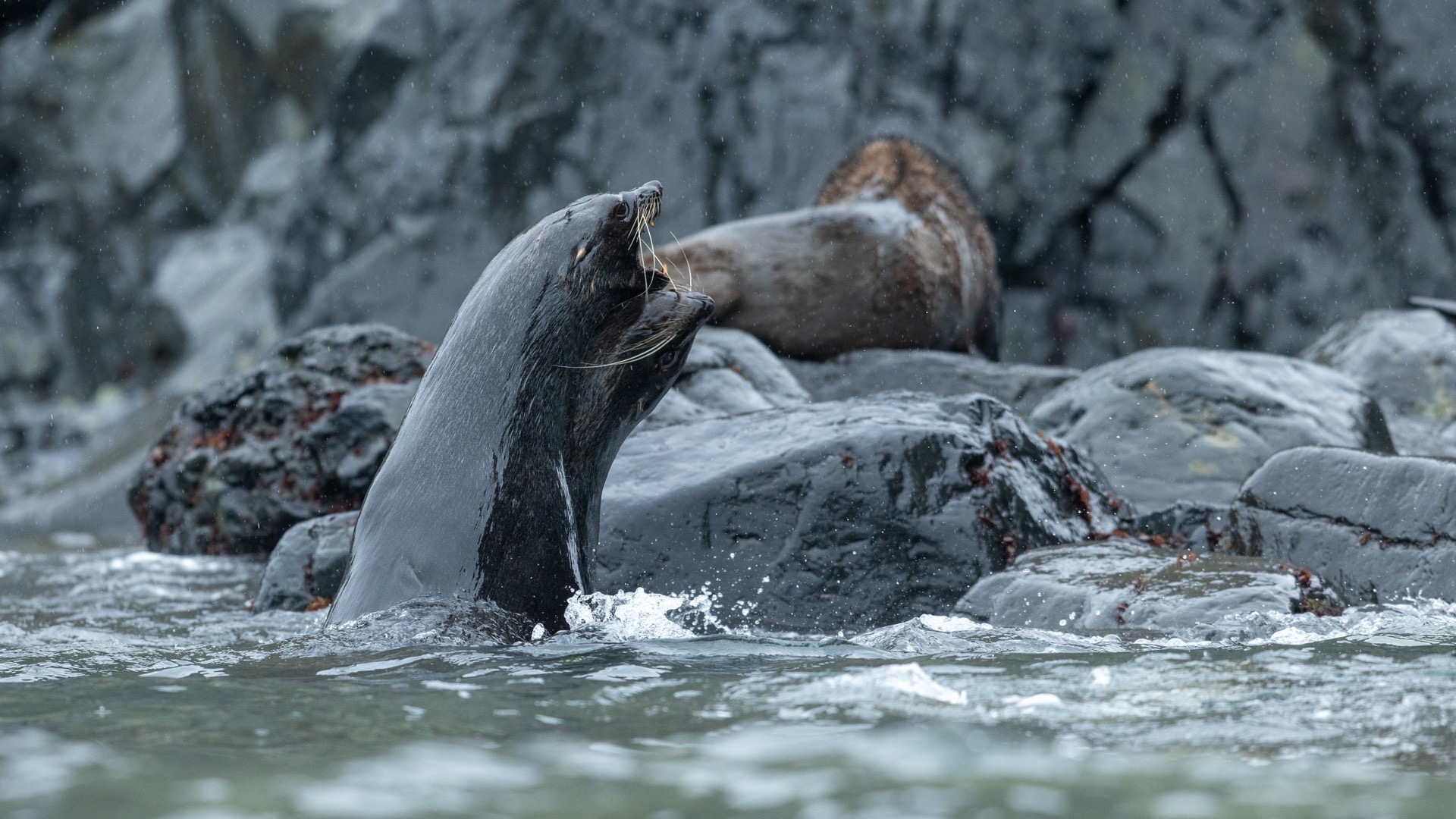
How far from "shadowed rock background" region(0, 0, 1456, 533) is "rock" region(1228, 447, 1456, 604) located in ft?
27.5

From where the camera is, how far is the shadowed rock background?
523 inches

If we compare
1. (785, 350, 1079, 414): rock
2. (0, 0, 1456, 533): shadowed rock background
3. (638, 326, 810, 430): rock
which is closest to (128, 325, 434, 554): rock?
(638, 326, 810, 430): rock

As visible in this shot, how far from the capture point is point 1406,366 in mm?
8922

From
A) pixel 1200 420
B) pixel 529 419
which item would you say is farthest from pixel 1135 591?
pixel 1200 420

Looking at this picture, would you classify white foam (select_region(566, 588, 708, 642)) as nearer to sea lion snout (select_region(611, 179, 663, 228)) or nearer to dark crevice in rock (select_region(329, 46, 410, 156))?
sea lion snout (select_region(611, 179, 663, 228))

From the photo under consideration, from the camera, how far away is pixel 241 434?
25.5ft

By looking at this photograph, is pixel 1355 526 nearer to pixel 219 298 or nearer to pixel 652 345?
pixel 652 345

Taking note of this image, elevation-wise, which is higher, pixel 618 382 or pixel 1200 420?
pixel 618 382

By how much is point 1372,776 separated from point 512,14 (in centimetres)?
1475

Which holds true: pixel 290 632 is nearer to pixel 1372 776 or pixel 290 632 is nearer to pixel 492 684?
pixel 492 684

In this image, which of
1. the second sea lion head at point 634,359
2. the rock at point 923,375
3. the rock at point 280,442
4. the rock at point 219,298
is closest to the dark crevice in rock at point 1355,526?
the second sea lion head at point 634,359

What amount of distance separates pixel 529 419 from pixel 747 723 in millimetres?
1672

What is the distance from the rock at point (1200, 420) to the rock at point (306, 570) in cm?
360

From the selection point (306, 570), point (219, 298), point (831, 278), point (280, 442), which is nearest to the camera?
point (306, 570)
